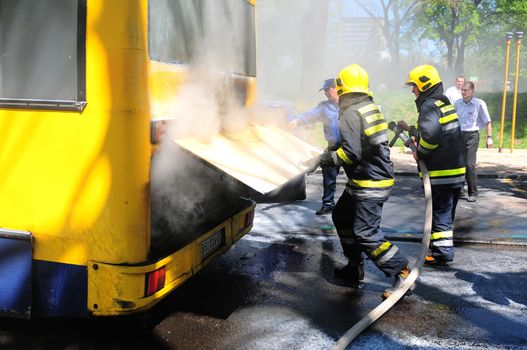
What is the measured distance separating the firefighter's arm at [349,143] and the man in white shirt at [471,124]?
14.3ft

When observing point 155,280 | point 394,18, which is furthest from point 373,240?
point 394,18

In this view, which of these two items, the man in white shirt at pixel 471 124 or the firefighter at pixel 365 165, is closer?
the firefighter at pixel 365 165

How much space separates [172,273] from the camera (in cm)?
322

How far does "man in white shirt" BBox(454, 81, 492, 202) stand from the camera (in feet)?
25.8

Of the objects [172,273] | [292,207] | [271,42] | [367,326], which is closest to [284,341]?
[367,326]

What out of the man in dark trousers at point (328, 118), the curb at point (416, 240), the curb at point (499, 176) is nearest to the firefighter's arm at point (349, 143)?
the curb at point (416, 240)

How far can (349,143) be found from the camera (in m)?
4.16

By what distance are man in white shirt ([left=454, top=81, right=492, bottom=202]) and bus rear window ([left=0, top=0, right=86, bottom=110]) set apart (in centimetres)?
658

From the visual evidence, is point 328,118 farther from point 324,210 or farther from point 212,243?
point 212,243

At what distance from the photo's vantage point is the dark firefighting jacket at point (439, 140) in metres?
4.90

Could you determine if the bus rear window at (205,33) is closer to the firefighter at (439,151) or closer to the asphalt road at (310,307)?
the firefighter at (439,151)

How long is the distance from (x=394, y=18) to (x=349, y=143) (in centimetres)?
4666

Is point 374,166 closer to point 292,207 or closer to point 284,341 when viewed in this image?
point 284,341

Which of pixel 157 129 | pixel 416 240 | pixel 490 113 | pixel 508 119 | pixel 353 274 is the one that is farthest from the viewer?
pixel 490 113
